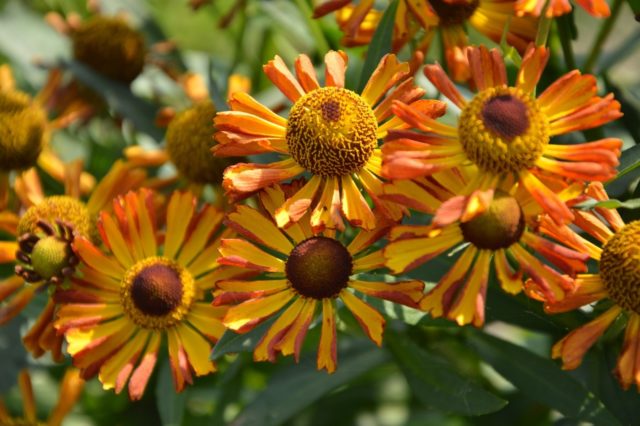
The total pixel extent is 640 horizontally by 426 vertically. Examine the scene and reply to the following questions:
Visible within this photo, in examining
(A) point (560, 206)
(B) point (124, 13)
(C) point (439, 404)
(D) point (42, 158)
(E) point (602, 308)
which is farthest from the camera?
(B) point (124, 13)

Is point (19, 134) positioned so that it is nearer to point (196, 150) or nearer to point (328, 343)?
point (196, 150)

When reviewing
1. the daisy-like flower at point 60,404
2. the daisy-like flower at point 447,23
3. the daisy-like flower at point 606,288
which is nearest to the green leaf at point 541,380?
the daisy-like flower at point 606,288

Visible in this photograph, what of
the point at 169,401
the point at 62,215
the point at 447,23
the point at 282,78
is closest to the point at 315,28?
the point at 447,23

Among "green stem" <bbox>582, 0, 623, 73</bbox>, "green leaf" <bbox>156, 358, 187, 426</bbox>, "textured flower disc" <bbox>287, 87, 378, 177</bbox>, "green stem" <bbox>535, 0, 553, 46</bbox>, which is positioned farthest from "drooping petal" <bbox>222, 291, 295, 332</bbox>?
"green stem" <bbox>582, 0, 623, 73</bbox>

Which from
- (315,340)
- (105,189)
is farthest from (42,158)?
(315,340)

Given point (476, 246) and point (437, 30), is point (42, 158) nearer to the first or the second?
point (437, 30)
